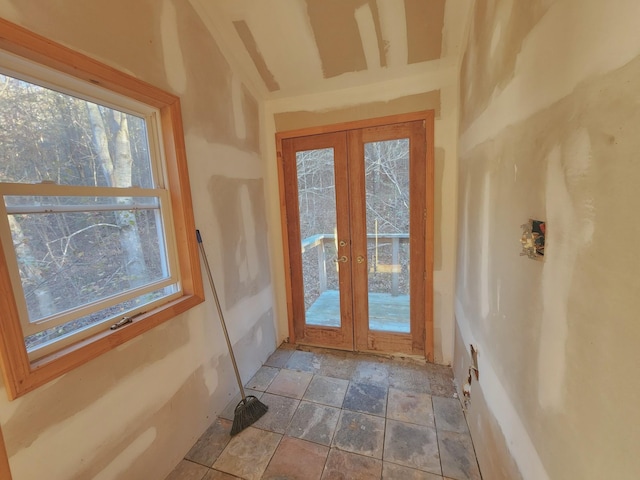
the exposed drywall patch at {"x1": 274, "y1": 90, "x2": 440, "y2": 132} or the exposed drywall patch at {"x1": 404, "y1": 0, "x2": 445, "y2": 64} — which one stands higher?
the exposed drywall patch at {"x1": 404, "y1": 0, "x2": 445, "y2": 64}

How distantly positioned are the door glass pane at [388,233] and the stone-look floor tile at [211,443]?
1443 mm

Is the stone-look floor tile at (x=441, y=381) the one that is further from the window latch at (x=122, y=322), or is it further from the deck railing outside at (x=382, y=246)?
the window latch at (x=122, y=322)

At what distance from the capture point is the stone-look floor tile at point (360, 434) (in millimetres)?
1557

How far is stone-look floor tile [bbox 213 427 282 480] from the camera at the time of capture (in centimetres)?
146

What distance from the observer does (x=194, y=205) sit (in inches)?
66.6

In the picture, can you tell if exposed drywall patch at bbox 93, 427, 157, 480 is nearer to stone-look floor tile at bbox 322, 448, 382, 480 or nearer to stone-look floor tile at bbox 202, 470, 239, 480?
stone-look floor tile at bbox 202, 470, 239, 480

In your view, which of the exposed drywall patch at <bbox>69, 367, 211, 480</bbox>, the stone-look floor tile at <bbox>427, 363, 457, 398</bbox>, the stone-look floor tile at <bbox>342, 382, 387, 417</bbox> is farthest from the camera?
the stone-look floor tile at <bbox>427, 363, 457, 398</bbox>

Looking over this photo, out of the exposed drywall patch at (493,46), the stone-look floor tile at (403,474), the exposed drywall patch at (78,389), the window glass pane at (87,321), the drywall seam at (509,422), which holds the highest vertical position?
the exposed drywall patch at (493,46)

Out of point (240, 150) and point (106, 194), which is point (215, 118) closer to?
point (240, 150)

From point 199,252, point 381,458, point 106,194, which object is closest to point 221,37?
point 106,194

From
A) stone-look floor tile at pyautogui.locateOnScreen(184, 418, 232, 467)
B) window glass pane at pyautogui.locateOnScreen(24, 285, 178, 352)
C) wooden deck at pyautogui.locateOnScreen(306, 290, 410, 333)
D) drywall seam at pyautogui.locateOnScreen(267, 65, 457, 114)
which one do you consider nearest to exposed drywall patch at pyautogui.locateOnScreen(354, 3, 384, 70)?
drywall seam at pyautogui.locateOnScreen(267, 65, 457, 114)

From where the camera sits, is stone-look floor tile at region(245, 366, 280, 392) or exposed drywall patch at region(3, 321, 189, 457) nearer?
exposed drywall patch at region(3, 321, 189, 457)

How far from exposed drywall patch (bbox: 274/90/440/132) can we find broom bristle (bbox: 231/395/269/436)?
2.29 m

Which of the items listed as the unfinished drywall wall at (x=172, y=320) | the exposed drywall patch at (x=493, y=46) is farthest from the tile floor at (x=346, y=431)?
the exposed drywall patch at (x=493, y=46)
